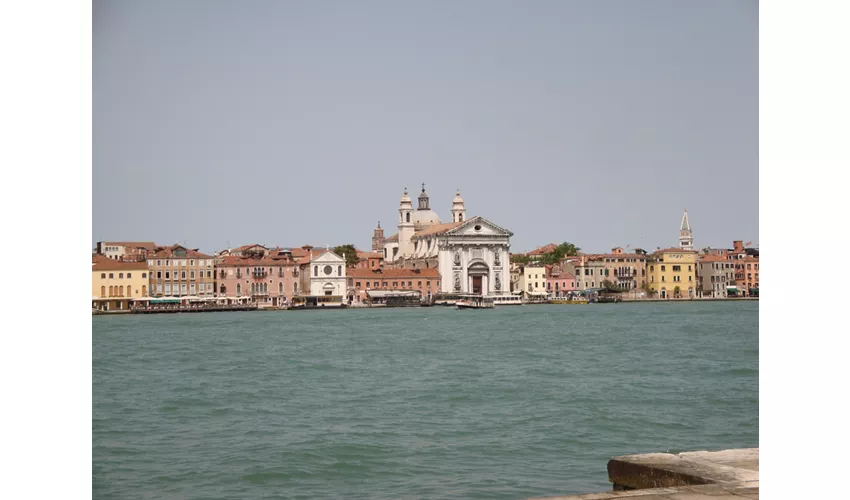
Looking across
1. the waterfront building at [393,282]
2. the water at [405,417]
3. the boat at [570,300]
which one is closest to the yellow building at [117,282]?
the waterfront building at [393,282]

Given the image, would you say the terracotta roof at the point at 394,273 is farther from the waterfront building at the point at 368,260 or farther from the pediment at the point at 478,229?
the waterfront building at the point at 368,260

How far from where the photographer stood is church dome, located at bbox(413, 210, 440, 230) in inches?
1839

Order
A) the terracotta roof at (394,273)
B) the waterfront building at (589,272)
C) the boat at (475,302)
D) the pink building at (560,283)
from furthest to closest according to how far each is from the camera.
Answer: the waterfront building at (589,272) → the pink building at (560,283) → the terracotta roof at (394,273) → the boat at (475,302)

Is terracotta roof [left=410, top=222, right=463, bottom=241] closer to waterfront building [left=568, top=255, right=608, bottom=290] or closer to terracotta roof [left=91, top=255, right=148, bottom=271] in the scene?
waterfront building [left=568, top=255, right=608, bottom=290]

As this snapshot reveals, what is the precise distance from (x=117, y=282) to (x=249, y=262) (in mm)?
5342

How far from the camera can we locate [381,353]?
14000mm

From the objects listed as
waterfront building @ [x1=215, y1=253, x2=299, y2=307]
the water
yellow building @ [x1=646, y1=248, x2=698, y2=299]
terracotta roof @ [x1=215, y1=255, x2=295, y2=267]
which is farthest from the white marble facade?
the water

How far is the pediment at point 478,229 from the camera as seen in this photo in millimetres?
40812

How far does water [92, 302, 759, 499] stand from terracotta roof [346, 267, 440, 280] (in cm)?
2510

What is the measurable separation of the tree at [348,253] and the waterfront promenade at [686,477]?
1686 inches
